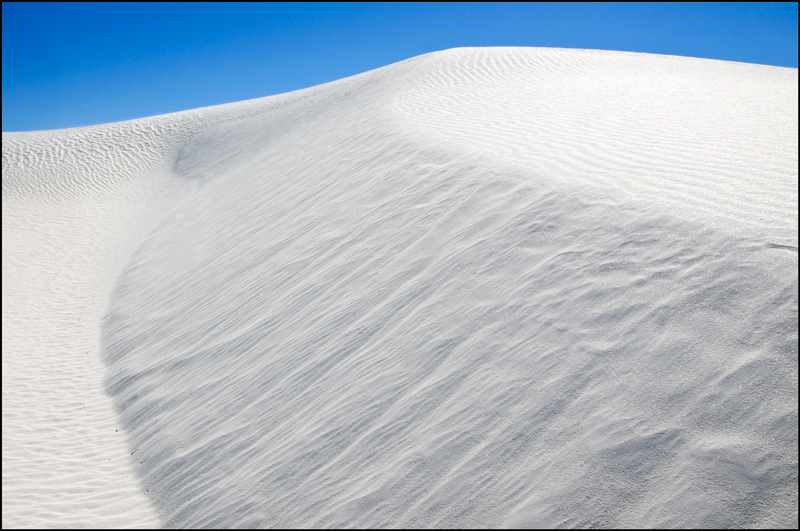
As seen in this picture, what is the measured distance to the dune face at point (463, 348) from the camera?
8.32 feet

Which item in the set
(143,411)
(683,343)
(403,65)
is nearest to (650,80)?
(403,65)

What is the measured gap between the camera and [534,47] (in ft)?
59.6

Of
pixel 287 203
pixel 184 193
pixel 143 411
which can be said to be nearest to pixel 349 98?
pixel 184 193

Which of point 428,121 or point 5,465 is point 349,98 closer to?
point 428,121

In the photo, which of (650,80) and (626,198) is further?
(650,80)

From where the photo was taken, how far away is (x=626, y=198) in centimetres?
398

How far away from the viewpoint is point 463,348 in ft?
11.4

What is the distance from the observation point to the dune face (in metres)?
2.54

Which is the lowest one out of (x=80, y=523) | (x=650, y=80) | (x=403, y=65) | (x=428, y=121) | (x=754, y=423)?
(x=80, y=523)

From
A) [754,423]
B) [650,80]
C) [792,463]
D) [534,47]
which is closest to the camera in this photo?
[792,463]

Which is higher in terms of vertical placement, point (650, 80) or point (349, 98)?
point (349, 98)

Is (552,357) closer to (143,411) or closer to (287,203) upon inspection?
(143,411)

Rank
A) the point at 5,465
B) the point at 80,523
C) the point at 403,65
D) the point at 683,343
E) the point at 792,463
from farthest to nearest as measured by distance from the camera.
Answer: the point at 403,65 < the point at 5,465 < the point at 80,523 < the point at 683,343 < the point at 792,463

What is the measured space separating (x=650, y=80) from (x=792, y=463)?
12.2m
